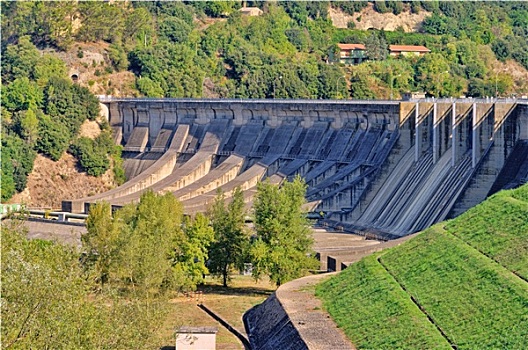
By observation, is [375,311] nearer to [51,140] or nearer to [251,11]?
[51,140]

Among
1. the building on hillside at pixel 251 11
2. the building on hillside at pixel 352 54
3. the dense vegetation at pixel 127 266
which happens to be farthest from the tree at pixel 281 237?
the building on hillside at pixel 251 11

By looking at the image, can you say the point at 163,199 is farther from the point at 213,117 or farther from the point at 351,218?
the point at 213,117

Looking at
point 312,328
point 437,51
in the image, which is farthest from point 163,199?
point 437,51

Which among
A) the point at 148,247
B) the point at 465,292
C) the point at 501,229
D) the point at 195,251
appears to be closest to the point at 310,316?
the point at 465,292

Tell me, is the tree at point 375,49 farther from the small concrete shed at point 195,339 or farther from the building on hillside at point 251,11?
the small concrete shed at point 195,339

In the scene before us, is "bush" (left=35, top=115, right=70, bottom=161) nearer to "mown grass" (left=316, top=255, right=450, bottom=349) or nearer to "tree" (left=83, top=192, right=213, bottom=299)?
"tree" (left=83, top=192, right=213, bottom=299)

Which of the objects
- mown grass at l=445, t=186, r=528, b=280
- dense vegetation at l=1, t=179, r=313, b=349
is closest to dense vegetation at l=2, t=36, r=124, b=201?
dense vegetation at l=1, t=179, r=313, b=349
